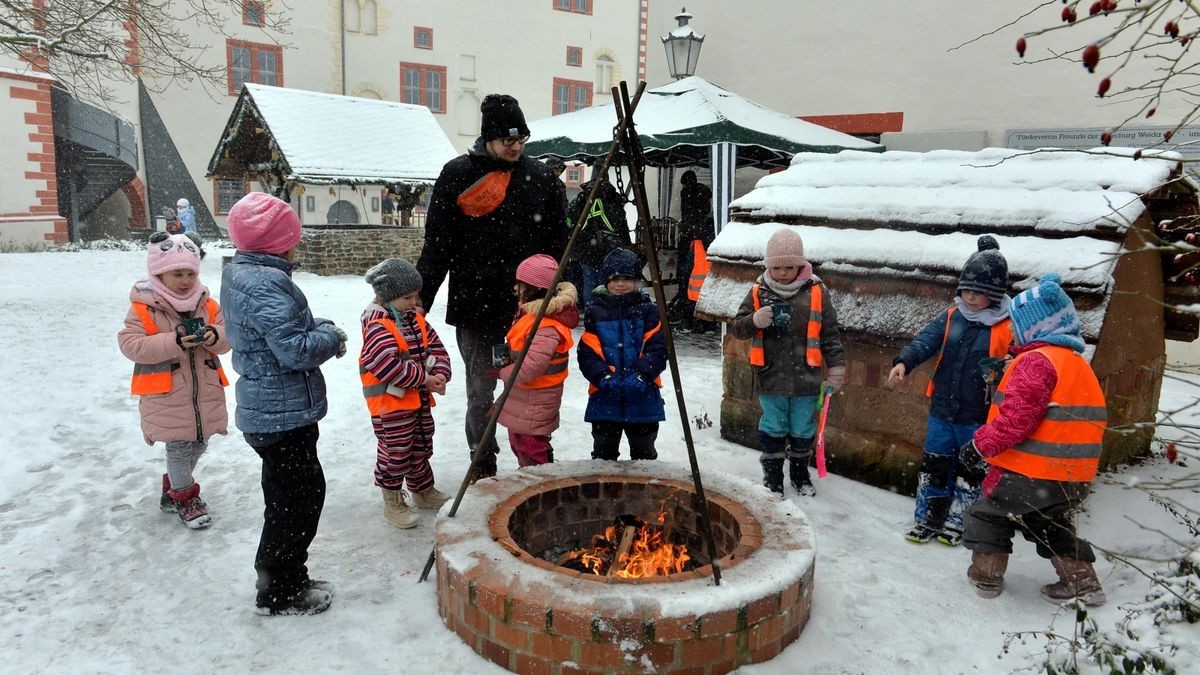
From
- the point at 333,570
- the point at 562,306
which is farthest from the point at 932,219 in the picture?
the point at 333,570

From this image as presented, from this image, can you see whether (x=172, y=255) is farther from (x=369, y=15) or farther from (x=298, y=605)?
(x=369, y=15)

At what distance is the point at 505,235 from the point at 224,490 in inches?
90.0

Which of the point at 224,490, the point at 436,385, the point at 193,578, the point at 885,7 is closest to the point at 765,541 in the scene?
the point at 436,385

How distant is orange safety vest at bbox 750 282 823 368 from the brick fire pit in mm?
1096

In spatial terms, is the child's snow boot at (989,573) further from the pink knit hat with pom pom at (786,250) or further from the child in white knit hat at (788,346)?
the pink knit hat with pom pom at (786,250)

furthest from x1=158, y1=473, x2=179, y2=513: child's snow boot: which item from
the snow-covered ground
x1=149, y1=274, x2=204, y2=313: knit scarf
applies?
x1=149, y1=274, x2=204, y2=313: knit scarf

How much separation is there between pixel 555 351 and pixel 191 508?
211cm

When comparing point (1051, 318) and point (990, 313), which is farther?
point (990, 313)

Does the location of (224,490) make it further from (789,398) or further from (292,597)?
(789,398)

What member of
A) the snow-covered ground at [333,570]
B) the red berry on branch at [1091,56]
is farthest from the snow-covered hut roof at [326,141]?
the red berry on branch at [1091,56]

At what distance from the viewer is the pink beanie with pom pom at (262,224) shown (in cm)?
294

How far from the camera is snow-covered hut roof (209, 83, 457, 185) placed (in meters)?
15.2

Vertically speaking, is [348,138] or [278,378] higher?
[348,138]

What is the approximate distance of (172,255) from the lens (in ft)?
12.5
